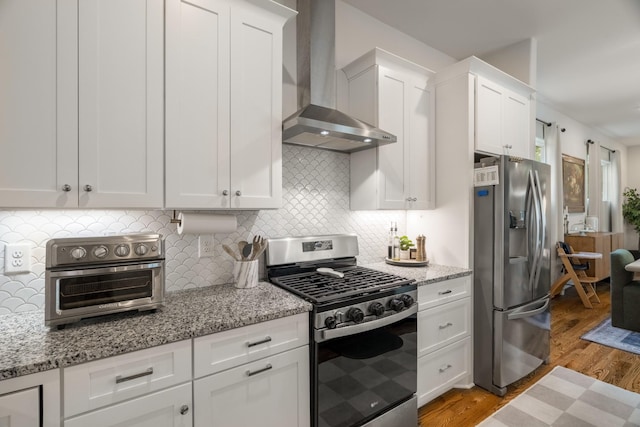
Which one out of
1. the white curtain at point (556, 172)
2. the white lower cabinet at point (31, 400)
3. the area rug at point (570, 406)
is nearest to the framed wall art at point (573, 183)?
the white curtain at point (556, 172)

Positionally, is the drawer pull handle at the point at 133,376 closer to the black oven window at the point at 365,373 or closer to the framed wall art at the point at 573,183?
the black oven window at the point at 365,373

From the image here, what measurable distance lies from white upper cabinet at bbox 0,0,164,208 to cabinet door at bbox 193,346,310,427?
2.80 ft

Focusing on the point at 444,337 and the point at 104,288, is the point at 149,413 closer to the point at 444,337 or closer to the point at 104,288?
the point at 104,288

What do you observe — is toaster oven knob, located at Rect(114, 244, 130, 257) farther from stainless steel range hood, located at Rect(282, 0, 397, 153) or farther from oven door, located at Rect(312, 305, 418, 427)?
stainless steel range hood, located at Rect(282, 0, 397, 153)

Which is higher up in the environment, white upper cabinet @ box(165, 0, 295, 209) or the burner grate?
white upper cabinet @ box(165, 0, 295, 209)

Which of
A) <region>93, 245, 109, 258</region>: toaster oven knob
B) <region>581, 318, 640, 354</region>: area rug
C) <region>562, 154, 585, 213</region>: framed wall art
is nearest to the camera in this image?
<region>93, 245, 109, 258</region>: toaster oven knob

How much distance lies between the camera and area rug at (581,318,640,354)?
3230 millimetres

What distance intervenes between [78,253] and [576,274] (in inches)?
232

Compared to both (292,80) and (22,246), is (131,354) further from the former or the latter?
(292,80)

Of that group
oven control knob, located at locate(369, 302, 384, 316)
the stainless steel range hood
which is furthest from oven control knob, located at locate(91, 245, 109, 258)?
oven control knob, located at locate(369, 302, 384, 316)

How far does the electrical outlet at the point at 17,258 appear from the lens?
139 cm

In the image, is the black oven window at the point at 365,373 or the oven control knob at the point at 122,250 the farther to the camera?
the black oven window at the point at 365,373

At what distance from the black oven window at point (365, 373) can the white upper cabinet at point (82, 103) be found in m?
1.19

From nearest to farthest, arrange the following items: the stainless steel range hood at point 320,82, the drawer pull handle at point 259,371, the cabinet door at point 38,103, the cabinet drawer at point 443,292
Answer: the cabinet door at point 38,103
the drawer pull handle at point 259,371
the stainless steel range hood at point 320,82
the cabinet drawer at point 443,292
